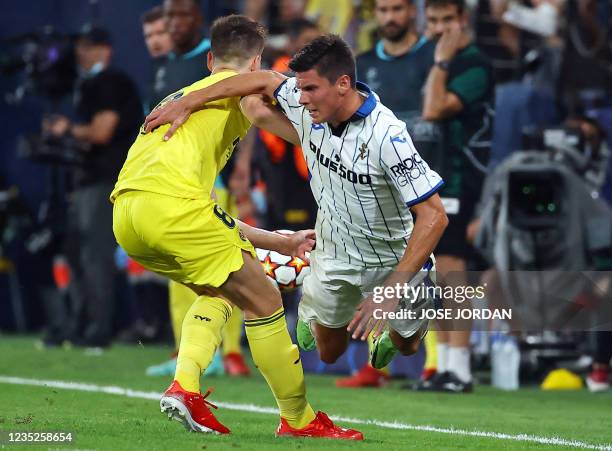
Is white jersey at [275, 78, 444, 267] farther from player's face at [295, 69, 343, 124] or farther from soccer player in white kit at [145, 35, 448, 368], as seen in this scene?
player's face at [295, 69, 343, 124]

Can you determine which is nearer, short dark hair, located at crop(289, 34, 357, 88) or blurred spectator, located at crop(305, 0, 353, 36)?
short dark hair, located at crop(289, 34, 357, 88)

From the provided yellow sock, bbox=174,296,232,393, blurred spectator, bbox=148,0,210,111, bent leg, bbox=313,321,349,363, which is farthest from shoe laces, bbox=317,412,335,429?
blurred spectator, bbox=148,0,210,111

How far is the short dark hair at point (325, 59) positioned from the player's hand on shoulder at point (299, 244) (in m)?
0.91

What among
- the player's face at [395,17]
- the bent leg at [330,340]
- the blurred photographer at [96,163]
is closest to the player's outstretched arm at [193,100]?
the bent leg at [330,340]

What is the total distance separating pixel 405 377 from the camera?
408 inches

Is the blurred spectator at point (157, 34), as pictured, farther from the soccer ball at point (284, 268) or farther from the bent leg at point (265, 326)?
the bent leg at point (265, 326)

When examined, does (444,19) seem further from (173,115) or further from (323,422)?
(323,422)

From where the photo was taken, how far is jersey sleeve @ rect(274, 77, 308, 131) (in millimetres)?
6430

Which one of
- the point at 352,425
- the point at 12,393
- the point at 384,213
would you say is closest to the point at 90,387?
the point at 12,393

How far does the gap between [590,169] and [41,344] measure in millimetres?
5654

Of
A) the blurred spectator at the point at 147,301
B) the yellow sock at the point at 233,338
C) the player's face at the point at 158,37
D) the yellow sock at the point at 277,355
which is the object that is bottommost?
the blurred spectator at the point at 147,301

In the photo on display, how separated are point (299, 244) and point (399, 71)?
318 cm

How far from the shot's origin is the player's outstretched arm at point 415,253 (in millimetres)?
5707

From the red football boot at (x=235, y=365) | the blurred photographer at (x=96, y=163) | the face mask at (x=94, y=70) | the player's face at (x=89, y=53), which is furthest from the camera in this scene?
the player's face at (x=89, y=53)
